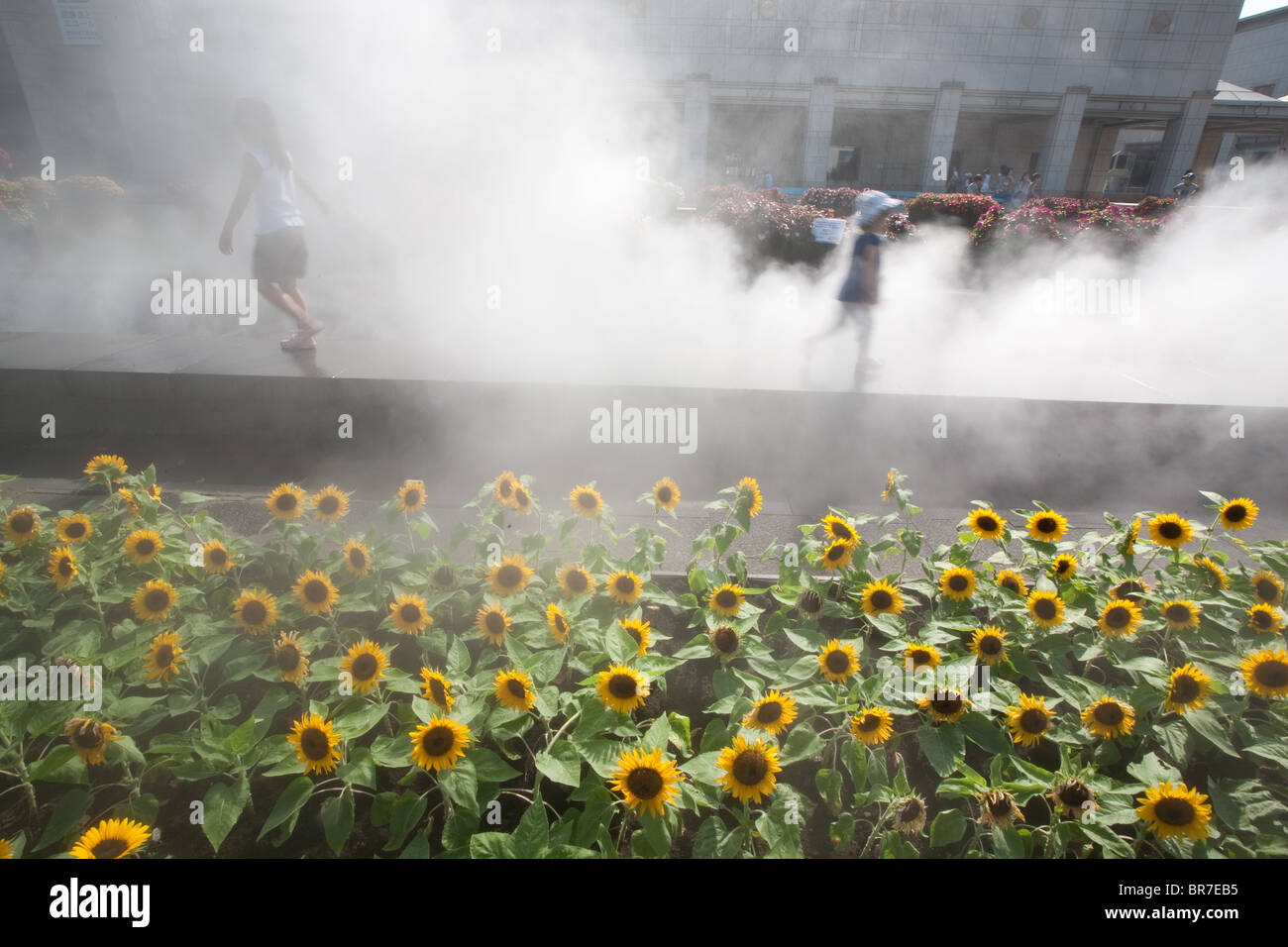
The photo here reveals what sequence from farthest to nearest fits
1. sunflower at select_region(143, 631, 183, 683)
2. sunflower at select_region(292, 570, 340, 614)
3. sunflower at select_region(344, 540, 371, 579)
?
sunflower at select_region(344, 540, 371, 579) → sunflower at select_region(292, 570, 340, 614) → sunflower at select_region(143, 631, 183, 683)

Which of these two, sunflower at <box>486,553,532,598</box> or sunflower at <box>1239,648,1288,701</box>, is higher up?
sunflower at <box>1239,648,1288,701</box>

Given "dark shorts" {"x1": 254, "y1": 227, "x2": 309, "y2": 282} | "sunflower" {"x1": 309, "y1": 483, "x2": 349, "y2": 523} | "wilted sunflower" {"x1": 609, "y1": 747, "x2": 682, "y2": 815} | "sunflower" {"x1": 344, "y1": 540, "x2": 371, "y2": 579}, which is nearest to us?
"wilted sunflower" {"x1": 609, "y1": 747, "x2": 682, "y2": 815}

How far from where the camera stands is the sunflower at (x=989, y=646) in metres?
1.80

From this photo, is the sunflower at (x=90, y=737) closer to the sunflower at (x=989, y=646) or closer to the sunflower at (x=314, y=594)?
the sunflower at (x=314, y=594)

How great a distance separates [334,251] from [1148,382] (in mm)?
10284

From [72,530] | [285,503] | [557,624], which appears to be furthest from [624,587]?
[72,530]

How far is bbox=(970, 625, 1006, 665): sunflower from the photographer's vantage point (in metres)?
1.80

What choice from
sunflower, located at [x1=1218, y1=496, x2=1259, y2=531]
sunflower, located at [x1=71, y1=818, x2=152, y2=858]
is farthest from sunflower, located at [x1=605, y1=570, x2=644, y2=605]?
sunflower, located at [x1=1218, y1=496, x2=1259, y2=531]

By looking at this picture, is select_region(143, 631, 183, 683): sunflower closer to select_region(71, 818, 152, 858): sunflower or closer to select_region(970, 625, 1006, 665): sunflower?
select_region(71, 818, 152, 858): sunflower

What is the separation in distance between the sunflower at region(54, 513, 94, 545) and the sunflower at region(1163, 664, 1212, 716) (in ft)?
10.9

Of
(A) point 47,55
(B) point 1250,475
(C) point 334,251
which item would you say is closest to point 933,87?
(C) point 334,251

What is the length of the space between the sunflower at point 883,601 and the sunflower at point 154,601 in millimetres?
2084

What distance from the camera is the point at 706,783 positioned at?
155 cm

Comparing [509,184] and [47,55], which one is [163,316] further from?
[47,55]
